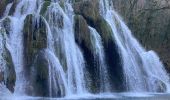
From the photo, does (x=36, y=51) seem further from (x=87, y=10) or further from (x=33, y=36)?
(x=87, y=10)

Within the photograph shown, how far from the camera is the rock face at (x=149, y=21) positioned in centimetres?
4828

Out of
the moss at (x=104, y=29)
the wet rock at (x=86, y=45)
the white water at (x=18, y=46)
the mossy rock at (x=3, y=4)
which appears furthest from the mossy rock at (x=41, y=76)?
the moss at (x=104, y=29)

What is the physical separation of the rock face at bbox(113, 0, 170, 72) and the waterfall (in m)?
4.71

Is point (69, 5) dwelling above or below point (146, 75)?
above

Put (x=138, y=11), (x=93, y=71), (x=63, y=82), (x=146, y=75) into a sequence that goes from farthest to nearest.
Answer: (x=138, y=11) < (x=146, y=75) < (x=93, y=71) < (x=63, y=82)

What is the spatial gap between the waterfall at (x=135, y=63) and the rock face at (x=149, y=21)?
4.71 meters

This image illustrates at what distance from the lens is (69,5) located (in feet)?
127

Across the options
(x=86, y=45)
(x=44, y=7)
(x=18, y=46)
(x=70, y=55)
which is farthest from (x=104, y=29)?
(x=18, y=46)

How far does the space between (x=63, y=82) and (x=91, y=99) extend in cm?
306

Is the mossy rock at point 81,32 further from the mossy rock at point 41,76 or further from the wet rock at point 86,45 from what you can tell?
the mossy rock at point 41,76

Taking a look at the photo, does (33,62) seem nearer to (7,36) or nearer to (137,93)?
(7,36)

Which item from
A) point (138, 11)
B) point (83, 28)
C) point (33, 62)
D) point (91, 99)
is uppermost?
point (138, 11)

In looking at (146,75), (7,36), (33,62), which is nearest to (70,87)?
(33,62)

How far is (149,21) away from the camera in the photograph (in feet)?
163
